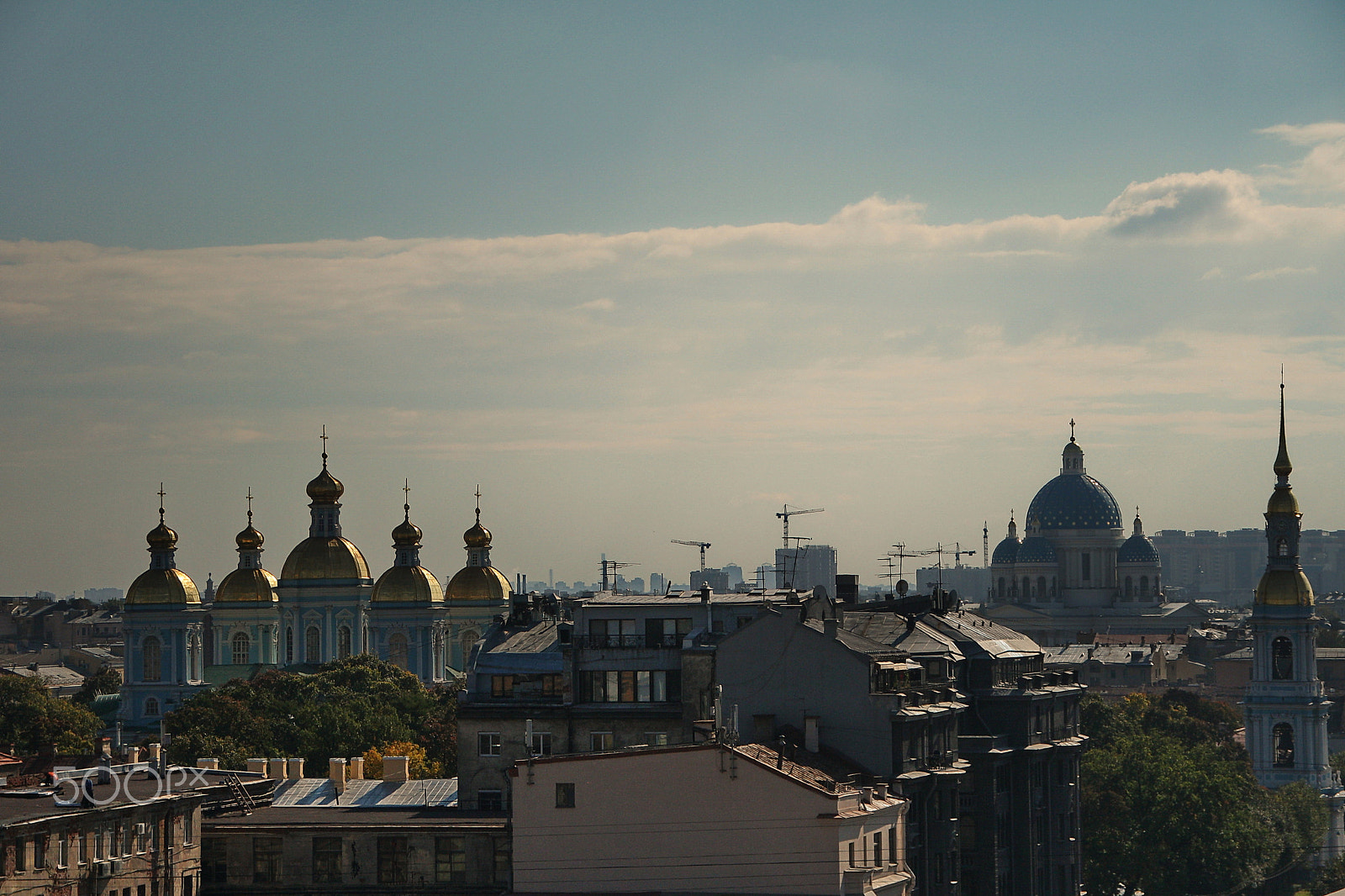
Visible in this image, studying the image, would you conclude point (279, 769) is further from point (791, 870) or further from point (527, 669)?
point (791, 870)

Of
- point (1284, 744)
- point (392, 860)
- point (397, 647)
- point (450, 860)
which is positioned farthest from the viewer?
point (397, 647)

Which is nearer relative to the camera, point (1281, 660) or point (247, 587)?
point (1281, 660)

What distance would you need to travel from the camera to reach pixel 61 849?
185 ft

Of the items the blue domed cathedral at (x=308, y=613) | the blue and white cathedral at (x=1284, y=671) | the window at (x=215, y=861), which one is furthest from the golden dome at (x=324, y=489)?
the window at (x=215, y=861)

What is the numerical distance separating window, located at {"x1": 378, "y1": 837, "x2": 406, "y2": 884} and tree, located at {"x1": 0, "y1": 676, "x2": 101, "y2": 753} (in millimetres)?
56516

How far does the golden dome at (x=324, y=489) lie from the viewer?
17400 cm

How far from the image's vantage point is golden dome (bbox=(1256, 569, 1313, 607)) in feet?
465

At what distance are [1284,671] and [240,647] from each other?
76926 mm

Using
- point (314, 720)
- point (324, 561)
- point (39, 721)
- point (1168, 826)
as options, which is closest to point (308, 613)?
point (324, 561)

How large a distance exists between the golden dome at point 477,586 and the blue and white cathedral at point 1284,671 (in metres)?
60.0

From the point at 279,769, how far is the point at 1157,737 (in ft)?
156

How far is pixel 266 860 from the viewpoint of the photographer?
63.1 m

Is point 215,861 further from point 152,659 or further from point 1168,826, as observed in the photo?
point 152,659

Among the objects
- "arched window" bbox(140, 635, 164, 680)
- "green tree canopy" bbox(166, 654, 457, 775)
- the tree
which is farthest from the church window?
"green tree canopy" bbox(166, 654, 457, 775)
